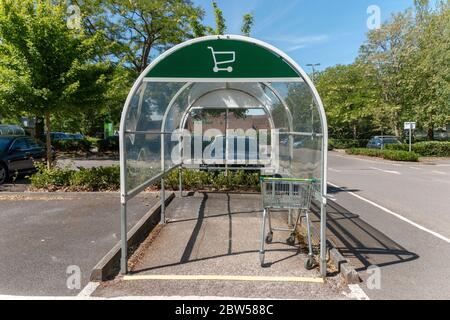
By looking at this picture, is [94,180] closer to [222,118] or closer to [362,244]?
[222,118]

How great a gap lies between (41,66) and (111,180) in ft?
10.8

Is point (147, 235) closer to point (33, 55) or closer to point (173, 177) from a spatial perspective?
point (173, 177)

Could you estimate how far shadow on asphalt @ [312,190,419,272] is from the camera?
14.8 ft

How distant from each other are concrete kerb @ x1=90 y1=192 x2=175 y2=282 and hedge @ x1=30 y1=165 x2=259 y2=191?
7.77ft

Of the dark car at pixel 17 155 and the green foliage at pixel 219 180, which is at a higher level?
the dark car at pixel 17 155

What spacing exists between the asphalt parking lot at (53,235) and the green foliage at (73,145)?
15935mm

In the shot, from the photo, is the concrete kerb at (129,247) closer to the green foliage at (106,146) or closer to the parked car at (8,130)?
the parked car at (8,130)

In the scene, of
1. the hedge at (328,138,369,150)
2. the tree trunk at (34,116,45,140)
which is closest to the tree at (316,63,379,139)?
the hedge at (328,138,369,150)

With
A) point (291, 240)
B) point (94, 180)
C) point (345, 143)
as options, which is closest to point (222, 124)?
point (94, 180)

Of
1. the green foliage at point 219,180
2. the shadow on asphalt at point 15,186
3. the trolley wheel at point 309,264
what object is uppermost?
the green foliage at point 219,180

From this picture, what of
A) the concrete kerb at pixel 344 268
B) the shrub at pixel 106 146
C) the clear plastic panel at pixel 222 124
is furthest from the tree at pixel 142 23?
the concrete kerb at pixel 344 268

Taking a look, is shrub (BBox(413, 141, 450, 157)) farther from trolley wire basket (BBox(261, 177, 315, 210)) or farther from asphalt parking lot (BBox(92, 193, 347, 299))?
trolley wire basket (BBox(261, 177, 315, 210))

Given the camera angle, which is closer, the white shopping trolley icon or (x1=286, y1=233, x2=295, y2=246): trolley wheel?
the white shopping trolley icon

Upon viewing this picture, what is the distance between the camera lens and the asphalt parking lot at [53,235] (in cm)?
387
